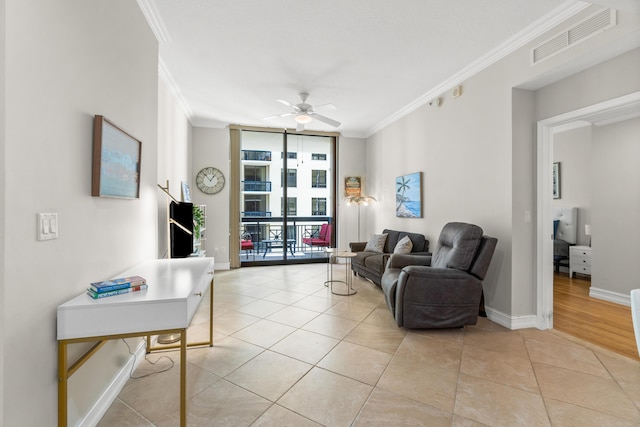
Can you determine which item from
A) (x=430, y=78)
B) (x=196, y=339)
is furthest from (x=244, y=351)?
(x=430, y=78)

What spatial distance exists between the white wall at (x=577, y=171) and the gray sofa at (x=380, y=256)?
2.96 meters

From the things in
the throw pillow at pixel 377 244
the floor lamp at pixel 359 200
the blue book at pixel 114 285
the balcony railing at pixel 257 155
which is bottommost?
the throw pillow at pixel 377 244

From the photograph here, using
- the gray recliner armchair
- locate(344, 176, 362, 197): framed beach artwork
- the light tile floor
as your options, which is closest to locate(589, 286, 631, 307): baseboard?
the light tile floor

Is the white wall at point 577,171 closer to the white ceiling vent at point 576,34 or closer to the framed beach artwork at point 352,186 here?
the white ceiling vent at point 576,34

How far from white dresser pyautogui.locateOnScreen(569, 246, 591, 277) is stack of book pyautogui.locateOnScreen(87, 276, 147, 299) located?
6.01 m

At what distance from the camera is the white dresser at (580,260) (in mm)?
4711

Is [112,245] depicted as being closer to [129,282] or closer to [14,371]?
[129,282]

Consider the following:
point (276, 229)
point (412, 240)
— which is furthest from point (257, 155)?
point (412, 240)

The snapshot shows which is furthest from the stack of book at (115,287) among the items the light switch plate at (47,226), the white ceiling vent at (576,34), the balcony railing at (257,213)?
the balcony railing at (257,213)

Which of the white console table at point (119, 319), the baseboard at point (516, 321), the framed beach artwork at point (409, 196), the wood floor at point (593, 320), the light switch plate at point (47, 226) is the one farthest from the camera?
the framed beach artwork at point (409, 196)

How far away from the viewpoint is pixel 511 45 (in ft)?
9.53

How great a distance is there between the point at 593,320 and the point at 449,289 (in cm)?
175

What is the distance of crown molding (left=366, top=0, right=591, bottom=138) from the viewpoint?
238 centimetres

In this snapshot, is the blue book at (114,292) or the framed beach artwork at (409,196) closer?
the blue book at (114,292)
